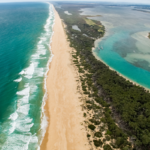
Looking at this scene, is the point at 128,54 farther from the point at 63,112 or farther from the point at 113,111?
the point at 63,112

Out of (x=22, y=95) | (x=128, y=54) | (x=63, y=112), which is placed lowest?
(x=63, y=112)

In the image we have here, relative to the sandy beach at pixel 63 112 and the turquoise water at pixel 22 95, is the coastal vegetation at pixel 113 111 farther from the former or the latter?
the turquoise water at pixel 22 95

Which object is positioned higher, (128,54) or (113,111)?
(128,54)

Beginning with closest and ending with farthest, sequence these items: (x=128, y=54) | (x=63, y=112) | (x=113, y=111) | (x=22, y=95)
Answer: (x=113, y=111) < (x=63, y=112) < (x=22, y=95) < (x=128, y=54)

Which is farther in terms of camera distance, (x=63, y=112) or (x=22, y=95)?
(x=22, y=95)

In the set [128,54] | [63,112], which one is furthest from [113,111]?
[128,54]

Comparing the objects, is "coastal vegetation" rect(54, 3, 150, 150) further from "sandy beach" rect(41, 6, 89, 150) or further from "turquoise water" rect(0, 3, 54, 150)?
"turquoise water" rect(0, 3, 54, 150)

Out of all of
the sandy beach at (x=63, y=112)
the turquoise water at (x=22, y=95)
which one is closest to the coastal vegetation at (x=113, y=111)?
the sandy beach at (x=63, y=112)

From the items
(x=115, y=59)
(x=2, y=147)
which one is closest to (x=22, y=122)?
(x=2, y=147)

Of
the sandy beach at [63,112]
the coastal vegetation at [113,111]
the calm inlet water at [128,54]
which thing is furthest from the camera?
the calm inlet water at [128,54]
